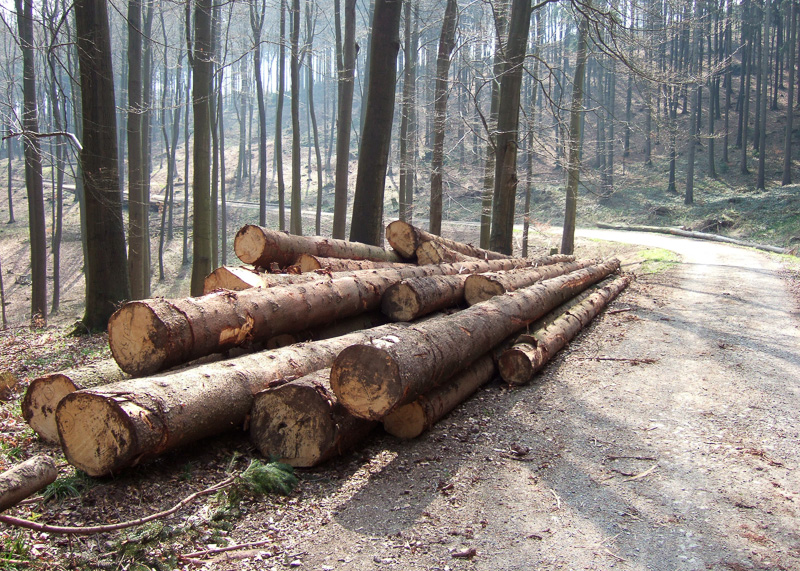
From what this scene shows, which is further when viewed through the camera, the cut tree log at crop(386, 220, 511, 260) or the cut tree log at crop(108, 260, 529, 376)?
the cut tree log at crop(386, 220, 511, 260)

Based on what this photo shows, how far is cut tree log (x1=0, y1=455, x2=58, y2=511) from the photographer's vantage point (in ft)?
7.84

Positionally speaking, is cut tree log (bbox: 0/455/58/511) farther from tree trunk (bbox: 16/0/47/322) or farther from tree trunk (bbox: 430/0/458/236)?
tree trunk (bbox: 16/0/47/322)

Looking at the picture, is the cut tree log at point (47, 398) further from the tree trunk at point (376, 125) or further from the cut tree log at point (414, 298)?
the tree trunk at point (376, 125)

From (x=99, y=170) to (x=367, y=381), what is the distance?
22.5 ft

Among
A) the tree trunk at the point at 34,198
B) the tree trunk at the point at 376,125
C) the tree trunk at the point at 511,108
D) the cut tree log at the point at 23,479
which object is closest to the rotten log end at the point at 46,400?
the cut tree log at the point at 23,479

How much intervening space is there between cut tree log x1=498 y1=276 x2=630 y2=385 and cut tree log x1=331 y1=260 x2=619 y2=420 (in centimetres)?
26

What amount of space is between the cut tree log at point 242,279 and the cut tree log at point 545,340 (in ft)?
7.50

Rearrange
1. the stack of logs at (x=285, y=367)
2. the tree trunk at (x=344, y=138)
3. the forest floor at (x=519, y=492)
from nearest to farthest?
1. the forest floor at (x=519, y=492)
2. the stack of logs at (x=285, y=367)
3. the tree trunk at (x=344, y=138)

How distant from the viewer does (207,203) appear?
11.9m

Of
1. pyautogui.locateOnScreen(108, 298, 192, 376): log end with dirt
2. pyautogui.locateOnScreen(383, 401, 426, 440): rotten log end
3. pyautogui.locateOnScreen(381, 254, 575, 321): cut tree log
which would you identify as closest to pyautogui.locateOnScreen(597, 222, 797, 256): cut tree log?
pyautogui.locateOnScreen(381, 254, 575, 321): cut tree log

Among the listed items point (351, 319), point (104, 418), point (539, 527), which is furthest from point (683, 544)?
point (351, 319)

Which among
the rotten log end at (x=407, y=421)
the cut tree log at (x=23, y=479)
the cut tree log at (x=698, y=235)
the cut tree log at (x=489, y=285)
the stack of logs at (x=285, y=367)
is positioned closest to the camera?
the cut tree log at (x=23, y=479)

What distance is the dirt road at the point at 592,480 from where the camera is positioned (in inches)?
118

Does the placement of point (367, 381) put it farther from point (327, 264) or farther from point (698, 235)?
point (698, 235)
